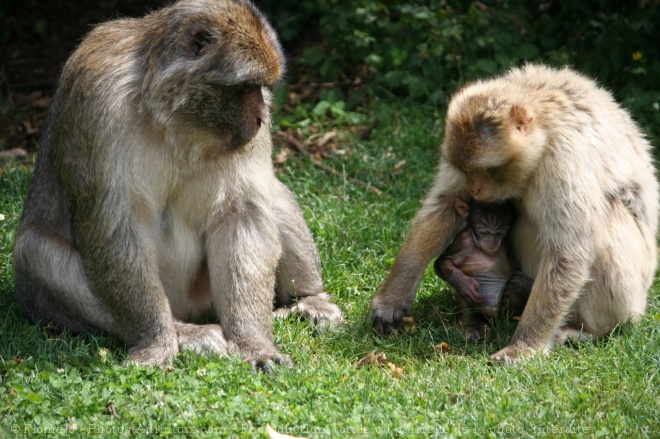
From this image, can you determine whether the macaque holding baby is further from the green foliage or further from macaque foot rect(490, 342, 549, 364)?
the green foliage

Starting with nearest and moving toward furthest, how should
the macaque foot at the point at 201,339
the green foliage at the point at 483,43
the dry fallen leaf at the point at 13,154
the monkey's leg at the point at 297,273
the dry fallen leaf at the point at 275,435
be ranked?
the dry fallen leaf at the point at 275,435 < the macaque foot at the point at 201,339 < the monkey's leg at the point at 297,273 < the dry fallen leaf at the point at 13,154 < the green foliage at the point at 483,43

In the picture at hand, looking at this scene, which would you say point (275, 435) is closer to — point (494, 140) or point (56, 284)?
point (56, 284)

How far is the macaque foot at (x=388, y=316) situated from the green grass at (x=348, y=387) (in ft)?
0.31

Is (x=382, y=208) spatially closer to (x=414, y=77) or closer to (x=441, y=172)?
(x=441, y=172)

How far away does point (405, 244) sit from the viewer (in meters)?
6.71

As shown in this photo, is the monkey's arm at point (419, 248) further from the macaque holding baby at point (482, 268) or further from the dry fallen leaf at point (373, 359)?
the dry fallen leaf at point (373, 359)

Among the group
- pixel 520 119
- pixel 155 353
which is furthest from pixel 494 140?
pixel 155 353

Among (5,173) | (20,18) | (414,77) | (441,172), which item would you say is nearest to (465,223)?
(441,172)

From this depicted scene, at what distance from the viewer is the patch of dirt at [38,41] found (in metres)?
10.9

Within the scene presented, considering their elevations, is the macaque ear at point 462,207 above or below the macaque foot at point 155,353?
above

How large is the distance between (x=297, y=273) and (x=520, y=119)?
6.35 ft

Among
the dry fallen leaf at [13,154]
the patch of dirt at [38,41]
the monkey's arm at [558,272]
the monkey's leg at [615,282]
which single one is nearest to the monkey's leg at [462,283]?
the monkey's arm at [558,272]

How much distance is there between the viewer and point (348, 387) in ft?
18.4

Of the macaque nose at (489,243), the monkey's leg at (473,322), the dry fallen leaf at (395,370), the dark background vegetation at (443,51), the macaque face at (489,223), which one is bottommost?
the dry fallen leaf at (395,370)
